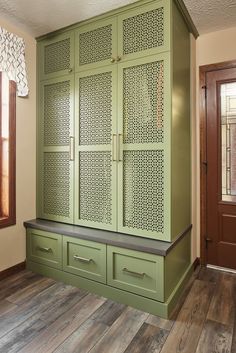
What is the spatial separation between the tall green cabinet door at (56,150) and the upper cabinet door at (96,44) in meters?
0.24

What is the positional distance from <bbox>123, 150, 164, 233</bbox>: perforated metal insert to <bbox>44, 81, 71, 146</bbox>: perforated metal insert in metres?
0.78

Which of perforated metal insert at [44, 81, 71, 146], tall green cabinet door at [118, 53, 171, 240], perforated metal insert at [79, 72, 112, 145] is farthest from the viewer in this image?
perforated metal insert at [44, 81, 71, 146]

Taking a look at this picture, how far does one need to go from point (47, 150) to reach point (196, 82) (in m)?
1.75

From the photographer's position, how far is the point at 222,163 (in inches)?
101

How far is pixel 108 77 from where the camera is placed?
87.0 inches

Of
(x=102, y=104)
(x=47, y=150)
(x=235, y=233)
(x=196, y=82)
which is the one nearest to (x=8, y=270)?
(x=47, y=150)

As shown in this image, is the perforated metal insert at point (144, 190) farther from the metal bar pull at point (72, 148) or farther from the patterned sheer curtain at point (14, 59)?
the patterned sheer curtain at point (14, 59)

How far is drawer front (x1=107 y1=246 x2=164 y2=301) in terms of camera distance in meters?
1.85

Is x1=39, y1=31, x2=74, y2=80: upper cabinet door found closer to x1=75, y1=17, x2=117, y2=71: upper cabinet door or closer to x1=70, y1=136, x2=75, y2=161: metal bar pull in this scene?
x1=75, y1=17, x2=117, y2=71: upper cabinet door

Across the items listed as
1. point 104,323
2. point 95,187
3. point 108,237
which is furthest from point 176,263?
point 95,187

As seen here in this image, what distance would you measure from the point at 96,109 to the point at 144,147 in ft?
2.03

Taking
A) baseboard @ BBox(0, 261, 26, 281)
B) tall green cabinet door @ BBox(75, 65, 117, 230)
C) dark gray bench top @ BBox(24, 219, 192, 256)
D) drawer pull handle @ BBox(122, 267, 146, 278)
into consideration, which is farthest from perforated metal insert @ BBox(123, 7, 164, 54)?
baseboard @ BBox(0, 261, 26, 281)

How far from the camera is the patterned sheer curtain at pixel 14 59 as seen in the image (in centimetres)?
228

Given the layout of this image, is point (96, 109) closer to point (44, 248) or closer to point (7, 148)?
point (7, 148)
